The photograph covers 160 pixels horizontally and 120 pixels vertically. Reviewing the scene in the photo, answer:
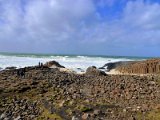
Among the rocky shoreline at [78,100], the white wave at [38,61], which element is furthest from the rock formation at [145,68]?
the white wave at [38,61]

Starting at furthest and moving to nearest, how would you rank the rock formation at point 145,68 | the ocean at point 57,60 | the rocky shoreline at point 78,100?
the ocean at point 57,60, the rock formation at point 145,68, the rocky shoreline at point 78,100

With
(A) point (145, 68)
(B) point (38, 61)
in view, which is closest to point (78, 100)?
(A) point (145, 68)

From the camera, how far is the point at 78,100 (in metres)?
14.0

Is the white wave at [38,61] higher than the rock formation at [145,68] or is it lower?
lower

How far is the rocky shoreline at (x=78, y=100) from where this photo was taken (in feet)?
38.4

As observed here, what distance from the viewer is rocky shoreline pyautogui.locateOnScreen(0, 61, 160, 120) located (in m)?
11.7

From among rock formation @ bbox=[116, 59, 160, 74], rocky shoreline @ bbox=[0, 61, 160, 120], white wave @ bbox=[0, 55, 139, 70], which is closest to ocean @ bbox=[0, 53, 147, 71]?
white wave @ bbox=[0, 55, 139, 70]

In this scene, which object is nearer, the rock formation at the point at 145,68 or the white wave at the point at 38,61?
the rock formation at the point at 145,68

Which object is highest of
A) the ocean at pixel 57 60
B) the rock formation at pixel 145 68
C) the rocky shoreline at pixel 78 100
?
the rock formation at pixel 145 68

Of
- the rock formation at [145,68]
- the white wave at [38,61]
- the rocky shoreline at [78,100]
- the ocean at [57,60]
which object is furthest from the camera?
the white wave at [38,61]

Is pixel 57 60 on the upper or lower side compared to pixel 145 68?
lower

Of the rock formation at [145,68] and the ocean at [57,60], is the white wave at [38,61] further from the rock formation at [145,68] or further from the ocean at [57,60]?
the rock formation at [145,68]

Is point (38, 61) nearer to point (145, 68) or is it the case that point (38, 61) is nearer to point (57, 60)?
point (57, 60)

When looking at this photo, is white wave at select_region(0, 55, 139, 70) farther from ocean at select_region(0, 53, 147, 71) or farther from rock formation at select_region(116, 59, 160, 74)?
rock formation at select_region(116, 59, 160, 74)
